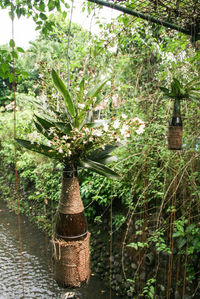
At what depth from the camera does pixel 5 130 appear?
5.04 metres

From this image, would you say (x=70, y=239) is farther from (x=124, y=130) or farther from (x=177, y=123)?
(x=177, y=123)

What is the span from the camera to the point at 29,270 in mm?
2410

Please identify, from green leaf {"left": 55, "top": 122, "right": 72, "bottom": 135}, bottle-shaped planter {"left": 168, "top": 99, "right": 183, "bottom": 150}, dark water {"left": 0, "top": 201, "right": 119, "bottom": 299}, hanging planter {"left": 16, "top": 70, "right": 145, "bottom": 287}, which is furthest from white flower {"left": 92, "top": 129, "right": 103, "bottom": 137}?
dark water {"left": 0, "top": 201, "right": 119, "bottom": 299}

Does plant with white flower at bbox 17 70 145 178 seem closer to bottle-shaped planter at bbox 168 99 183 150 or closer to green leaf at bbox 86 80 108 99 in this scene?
green leaf at bbox 86 80 108 99

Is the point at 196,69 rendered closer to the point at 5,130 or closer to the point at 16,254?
the point at 16,254

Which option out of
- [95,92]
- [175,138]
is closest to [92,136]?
[95,92]

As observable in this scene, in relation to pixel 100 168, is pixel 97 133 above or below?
above

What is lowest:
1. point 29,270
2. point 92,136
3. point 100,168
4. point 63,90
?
point 29,270

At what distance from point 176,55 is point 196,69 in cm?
19

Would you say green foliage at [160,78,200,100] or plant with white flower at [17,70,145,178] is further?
green foliage at [160,78,200,100]

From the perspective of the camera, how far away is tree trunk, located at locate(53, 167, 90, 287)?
0.89 m

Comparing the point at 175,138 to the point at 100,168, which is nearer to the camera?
the point at 100,168

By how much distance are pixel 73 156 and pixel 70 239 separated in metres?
0.31

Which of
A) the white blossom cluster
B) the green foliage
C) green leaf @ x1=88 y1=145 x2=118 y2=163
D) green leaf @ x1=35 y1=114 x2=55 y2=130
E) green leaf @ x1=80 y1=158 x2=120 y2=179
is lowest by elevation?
green leaf @ x1=80 y1=158 x2=120 y2=179
